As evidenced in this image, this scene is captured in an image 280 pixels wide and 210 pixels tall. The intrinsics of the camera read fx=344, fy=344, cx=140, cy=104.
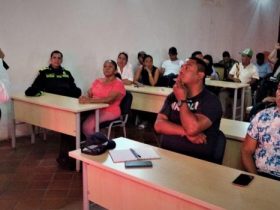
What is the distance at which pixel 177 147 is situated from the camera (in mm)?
2209

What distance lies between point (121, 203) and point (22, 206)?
52.2 inches

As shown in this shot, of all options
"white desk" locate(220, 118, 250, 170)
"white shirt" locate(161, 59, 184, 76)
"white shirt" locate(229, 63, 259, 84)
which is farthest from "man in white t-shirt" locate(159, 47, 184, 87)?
"white desk" locate(220, 118, 250, 170)

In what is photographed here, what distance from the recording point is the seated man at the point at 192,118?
6.81ft

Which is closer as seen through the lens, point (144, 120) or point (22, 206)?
point (22, 206)

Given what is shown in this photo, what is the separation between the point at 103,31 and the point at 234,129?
3.52 m

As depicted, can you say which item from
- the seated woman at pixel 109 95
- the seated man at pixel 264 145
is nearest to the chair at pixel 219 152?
the seated man at pixel 264 145

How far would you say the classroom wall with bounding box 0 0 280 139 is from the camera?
15.3 feet

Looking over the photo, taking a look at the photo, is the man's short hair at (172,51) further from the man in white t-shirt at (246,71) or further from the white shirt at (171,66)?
the man in white t-shirt at (246,71)

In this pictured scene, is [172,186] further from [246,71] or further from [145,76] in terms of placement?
[246,71]

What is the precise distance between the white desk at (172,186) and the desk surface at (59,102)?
4.90 feet

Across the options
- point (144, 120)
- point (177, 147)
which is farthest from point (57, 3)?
point (177, 147)

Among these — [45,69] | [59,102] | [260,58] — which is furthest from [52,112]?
[260,58]

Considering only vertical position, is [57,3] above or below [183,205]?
above

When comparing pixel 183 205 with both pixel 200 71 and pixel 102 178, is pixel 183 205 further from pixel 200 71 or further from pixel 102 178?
pixel 200 71
